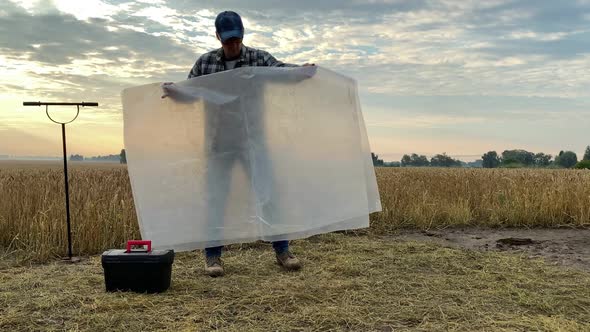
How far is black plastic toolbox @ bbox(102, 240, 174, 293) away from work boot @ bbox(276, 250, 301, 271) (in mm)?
945

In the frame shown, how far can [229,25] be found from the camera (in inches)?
131

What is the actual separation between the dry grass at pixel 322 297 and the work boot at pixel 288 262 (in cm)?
7

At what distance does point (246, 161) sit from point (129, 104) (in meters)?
0.94

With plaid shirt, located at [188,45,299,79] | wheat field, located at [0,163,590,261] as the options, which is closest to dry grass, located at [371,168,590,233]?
wheat field, located at [0,163,590,261]

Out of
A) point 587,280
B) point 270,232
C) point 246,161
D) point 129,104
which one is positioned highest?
point 129,104

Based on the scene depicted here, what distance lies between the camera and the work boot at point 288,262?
3.66 meters

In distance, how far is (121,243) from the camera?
4.66m

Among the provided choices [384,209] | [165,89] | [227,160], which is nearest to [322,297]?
[227,160]

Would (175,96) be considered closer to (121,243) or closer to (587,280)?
(121,243)

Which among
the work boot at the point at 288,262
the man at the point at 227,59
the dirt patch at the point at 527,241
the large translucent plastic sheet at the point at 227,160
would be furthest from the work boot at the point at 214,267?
the dirt patch at the point at 527,241

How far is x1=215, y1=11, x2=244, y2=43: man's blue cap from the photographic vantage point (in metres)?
Answer: 3.33

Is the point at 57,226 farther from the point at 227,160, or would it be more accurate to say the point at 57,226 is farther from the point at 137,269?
the point at 227,160

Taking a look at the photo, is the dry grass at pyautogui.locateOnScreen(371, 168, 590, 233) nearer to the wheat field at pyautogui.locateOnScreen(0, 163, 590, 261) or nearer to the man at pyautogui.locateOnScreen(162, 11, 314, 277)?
the wheat field at pyautogui.locateOnScreen(0, 163, 590, 261)

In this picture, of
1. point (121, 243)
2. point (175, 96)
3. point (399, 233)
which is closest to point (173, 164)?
point (175, 96)
